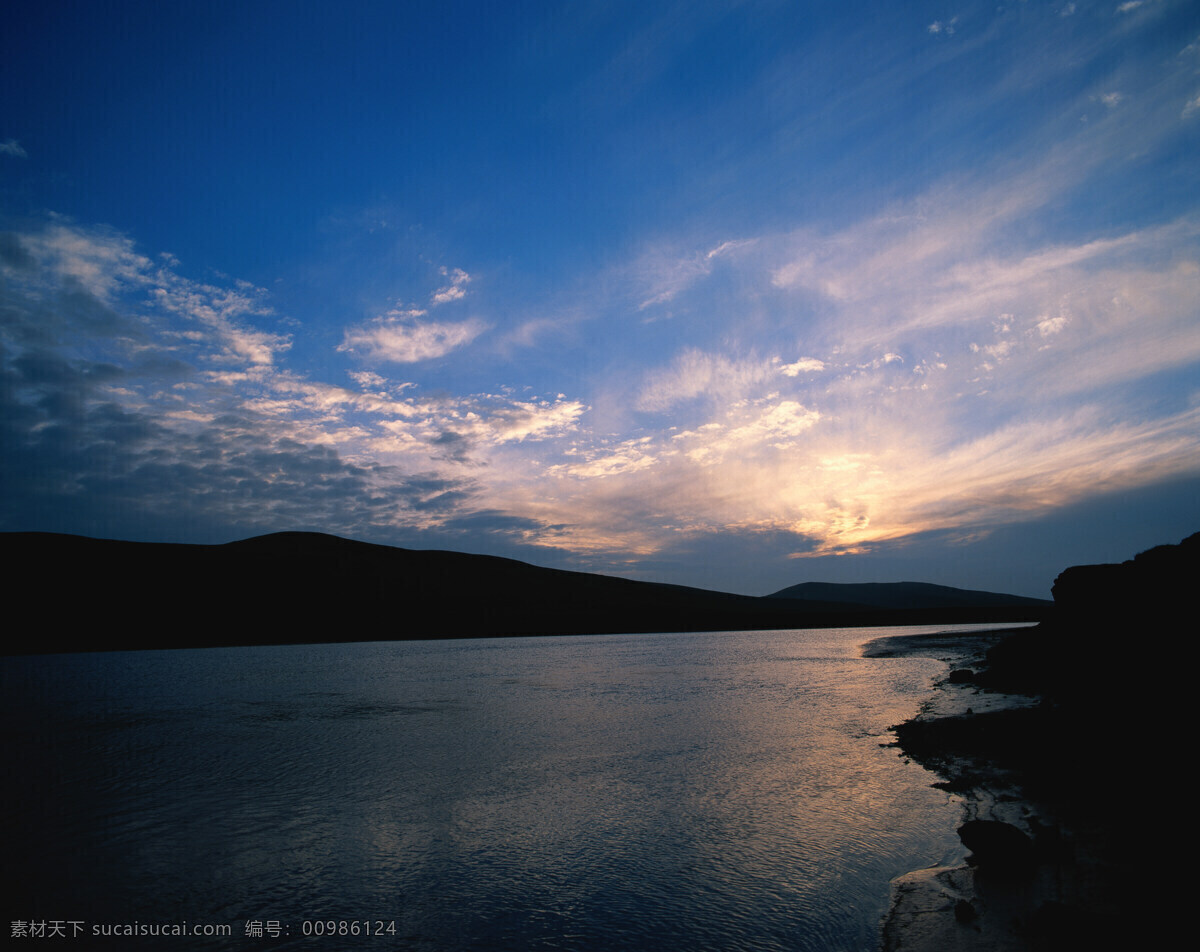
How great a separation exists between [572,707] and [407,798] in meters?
13.9

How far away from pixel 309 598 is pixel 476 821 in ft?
312

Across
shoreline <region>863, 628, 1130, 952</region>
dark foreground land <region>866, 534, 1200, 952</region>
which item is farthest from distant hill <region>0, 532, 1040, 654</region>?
shoreline <region>863, 628, 1130, 952</region>

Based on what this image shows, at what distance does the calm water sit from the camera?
870 centimetres

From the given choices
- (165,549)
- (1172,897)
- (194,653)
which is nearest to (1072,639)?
(1172,897)

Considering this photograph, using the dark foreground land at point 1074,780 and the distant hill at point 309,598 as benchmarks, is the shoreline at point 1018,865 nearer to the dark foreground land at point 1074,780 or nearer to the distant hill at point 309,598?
the dark foreground land at point 1074,780

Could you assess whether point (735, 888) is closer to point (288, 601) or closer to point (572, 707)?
point (572, 707)

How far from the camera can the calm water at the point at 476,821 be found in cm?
870

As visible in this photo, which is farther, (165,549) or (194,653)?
(165,549)

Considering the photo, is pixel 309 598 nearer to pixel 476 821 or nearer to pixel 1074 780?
pixel 476 821

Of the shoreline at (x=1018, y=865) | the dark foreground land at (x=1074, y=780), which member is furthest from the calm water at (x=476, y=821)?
the dark foreground land at (x=1074, y=780)

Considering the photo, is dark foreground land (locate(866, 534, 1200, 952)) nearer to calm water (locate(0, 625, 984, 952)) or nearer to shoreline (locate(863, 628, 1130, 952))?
shoreline (locate(863, 628, 1130, 952))

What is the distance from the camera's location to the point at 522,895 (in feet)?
30.6

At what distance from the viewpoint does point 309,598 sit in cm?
9738

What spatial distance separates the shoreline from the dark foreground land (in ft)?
0.08
